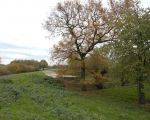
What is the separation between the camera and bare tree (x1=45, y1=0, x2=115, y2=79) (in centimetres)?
5241

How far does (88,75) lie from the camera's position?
183 feet

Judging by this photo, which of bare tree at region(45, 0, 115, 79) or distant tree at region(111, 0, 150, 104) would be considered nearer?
distant tree at region(111, 0, 150, 104)

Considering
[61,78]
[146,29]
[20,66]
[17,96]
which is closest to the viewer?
[17,96]

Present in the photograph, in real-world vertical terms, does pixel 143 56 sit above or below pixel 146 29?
below

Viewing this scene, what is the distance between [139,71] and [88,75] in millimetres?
19019

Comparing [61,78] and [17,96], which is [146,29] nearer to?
[17,96]

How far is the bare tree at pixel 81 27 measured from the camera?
52409mm

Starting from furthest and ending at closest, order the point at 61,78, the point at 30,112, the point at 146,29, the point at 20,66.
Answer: the point at 20,66 → the point at 61,78 → the point at 146,29 → the point at 30,112

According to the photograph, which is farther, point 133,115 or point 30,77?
point 30,77

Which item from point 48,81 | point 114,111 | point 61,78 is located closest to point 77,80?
point 61,78

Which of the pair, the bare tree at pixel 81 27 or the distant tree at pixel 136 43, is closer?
the distant tree at pixel 136 43

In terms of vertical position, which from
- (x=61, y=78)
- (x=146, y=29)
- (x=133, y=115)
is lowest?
(x=133, y=115)

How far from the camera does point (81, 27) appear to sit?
53.1 m

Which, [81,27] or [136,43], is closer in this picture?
[136,43]
